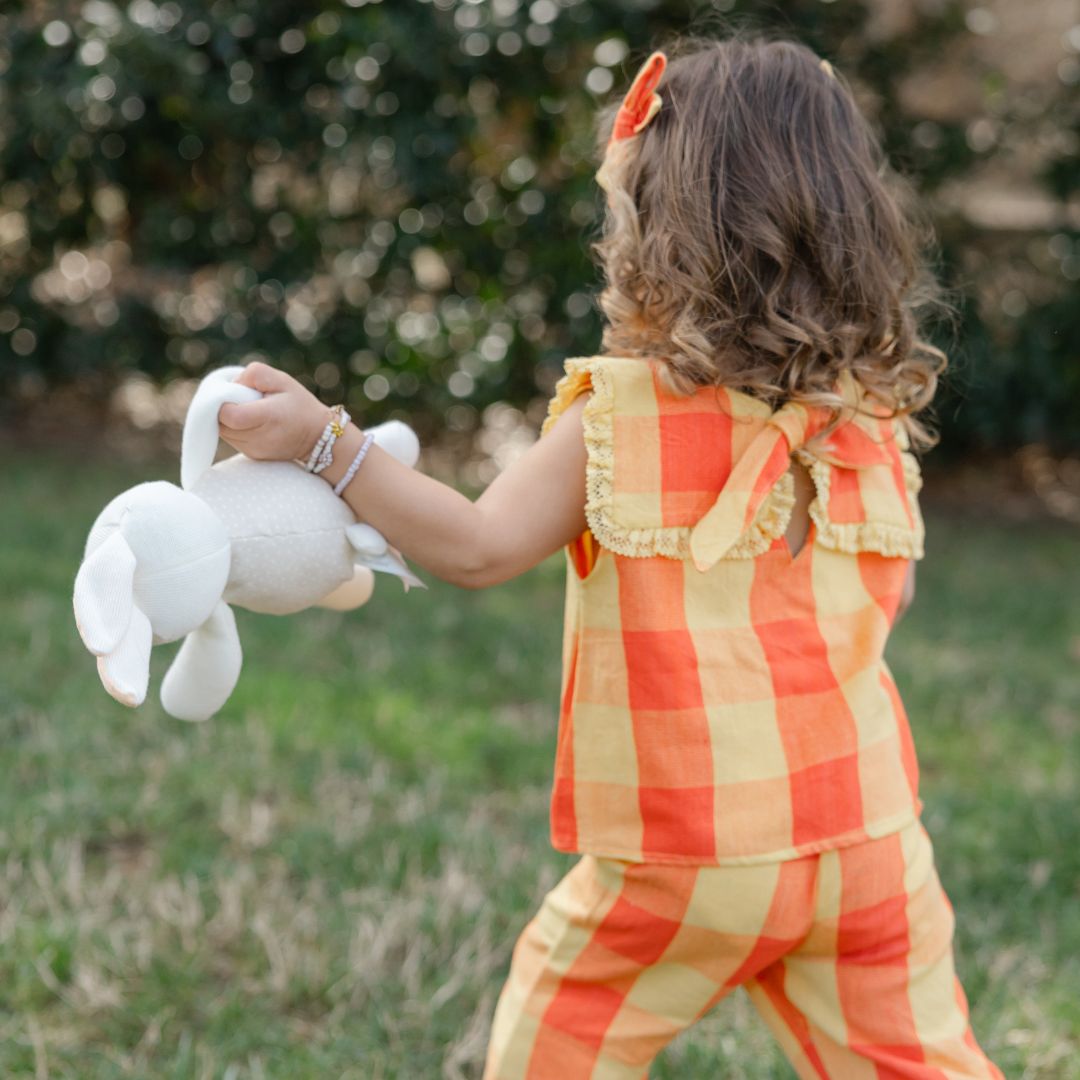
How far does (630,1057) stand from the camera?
64.0 inches

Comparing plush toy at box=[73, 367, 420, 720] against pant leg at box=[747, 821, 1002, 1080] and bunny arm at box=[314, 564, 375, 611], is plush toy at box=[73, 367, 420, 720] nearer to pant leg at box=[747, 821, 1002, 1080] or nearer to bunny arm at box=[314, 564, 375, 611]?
bunny arm at box=[314, 564, 375, 611]

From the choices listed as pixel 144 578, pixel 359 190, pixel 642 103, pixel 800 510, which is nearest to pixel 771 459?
pixel 800 510

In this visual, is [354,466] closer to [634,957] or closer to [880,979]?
[634,957]

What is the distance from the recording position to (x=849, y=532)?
1.64m

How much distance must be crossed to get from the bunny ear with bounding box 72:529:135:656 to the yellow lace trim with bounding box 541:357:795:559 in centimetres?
52

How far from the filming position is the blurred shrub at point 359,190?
5.19 m

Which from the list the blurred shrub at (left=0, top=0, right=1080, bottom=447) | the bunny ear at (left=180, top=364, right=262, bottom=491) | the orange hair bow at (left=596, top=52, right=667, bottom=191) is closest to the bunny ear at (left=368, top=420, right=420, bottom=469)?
the bunny ear at (left=180, top=364, right=262, bottom=491)

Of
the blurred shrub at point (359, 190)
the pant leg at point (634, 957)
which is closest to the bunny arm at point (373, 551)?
the pant leg at point (634, 957)

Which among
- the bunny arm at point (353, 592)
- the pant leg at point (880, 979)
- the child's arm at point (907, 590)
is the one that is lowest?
the pant leg at point (880, 979)

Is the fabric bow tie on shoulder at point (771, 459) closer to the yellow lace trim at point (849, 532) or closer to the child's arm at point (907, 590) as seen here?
the yellow lace trim at point (849, 532)

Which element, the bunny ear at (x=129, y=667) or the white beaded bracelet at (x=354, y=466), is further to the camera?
the white beaded bracelet at (x=354, y=466)

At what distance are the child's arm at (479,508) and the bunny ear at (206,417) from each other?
13cm

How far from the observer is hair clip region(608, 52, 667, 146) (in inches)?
65.2

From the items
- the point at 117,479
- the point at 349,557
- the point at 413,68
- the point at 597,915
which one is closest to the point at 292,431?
the point at 349,557
